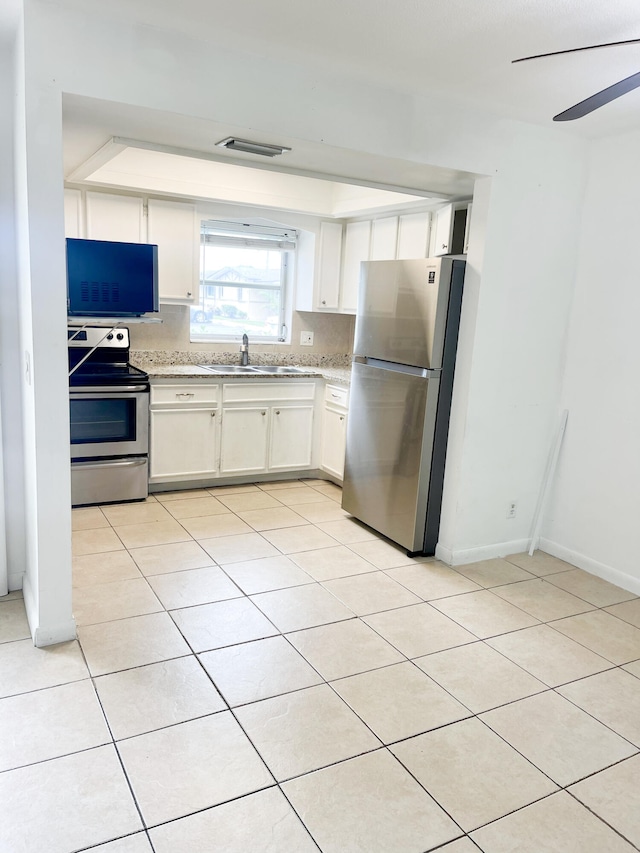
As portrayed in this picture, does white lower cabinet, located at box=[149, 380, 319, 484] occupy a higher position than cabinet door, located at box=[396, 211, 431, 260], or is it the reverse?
cabinet door, located at box=[396, 211, 431, 260]

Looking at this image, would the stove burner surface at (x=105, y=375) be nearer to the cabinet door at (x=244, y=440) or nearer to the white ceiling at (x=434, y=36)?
the cabinet door at (x=244, y=440)

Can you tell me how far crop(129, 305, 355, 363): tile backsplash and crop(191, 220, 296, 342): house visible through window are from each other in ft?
0.31

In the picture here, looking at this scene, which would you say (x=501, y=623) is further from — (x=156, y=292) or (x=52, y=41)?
(x=52, y=41)

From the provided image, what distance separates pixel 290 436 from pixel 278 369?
579 mm

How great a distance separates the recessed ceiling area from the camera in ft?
8.36

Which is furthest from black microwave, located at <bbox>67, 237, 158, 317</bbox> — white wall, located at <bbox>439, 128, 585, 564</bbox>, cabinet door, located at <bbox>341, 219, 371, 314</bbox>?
white wall, located at <bbox>439, 128, 585, 564</bbox>

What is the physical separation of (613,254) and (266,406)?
8.17 feet

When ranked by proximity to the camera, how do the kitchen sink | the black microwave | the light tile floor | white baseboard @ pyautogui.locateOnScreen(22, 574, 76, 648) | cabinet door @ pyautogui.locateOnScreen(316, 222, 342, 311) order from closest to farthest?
the light tile floor
white baseboard @ pyautogui.locateOnScreen(22, 574, 76, 648)
the black microwave
the kitchen sink
cabinet door @ pyautogui.locateOnScreen(316, 222, 342, 311)

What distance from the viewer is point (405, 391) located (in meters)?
3.49

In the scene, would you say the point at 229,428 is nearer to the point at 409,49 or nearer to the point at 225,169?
the point at 225,169

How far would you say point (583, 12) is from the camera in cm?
193

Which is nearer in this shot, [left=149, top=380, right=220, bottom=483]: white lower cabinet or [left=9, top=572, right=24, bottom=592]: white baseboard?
[left=9, top=572, right=24, bottom=592]: white baseboard

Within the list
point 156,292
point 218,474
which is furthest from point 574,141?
point 218,474

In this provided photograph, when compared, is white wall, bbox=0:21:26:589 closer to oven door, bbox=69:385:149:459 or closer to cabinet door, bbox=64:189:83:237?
oven door, bbox=69:385:149:459
